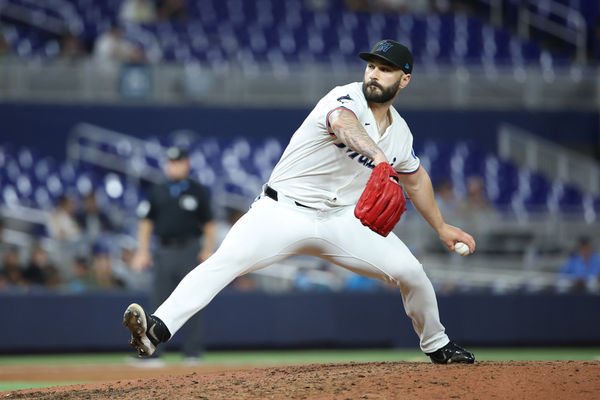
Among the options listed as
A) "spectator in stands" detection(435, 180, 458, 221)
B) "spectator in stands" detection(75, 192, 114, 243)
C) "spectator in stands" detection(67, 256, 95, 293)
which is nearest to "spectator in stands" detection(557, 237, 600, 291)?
"spectator in stands" detection(435, 180, 458, 221)

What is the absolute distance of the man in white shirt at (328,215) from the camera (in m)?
5.23

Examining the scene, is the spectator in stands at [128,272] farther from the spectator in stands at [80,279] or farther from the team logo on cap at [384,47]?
the team logo on cap at [384,47]

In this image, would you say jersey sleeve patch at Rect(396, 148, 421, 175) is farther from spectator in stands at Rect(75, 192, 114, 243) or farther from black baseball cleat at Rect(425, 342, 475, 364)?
spectator in stands at Rect(75, 192, 114, 243)

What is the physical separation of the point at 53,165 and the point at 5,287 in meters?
4.92

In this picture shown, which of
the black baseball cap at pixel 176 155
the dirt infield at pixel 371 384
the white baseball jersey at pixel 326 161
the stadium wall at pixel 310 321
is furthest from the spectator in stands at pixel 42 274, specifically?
the white baseball jersey at pixel 326 161

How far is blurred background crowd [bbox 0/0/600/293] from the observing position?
1333 cm

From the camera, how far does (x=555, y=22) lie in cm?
1995

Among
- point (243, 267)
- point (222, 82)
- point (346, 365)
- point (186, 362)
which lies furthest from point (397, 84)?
point (222, 82)

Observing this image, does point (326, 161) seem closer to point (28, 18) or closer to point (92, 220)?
point (92, 220)

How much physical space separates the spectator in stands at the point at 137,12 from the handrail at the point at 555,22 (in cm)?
812

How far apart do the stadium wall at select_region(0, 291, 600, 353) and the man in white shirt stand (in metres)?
5.59

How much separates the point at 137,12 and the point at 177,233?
10.3 metres

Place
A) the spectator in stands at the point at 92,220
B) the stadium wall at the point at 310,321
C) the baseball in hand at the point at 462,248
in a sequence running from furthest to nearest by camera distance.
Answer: the spectator in stands at the point at 92,220 → the stadium wall at the point at 310,321 → the baseball in hand at the point at 462,248

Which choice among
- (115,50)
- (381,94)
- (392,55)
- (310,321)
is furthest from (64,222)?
(392,55)
